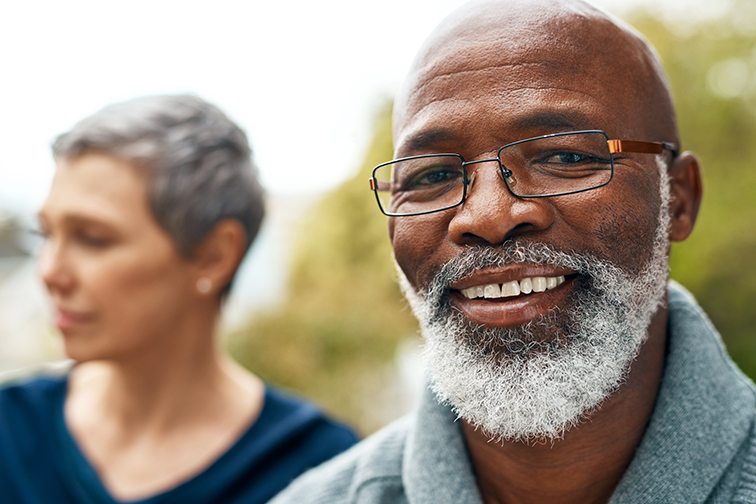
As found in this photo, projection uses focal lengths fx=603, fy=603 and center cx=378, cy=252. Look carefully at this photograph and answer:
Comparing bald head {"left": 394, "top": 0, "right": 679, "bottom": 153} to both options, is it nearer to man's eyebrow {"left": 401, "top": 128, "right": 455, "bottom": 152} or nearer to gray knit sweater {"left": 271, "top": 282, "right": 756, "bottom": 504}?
man's eyebrow {"left": 401, "top": 128, "right": 455, "bottom": 152}

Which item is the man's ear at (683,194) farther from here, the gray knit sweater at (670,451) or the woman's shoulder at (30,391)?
the woman's shoulder at (30,391)

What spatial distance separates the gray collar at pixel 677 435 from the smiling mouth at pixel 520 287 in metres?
0.45

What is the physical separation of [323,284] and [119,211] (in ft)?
18.1

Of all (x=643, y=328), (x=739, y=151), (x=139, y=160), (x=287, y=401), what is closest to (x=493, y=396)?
(x=643, y=328)

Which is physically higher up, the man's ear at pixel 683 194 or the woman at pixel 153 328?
the man's ear at pixel 683 194

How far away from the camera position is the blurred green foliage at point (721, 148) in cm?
699

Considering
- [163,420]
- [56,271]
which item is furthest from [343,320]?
[56,271]

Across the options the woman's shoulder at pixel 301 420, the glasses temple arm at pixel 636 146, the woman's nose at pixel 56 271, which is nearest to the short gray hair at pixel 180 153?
the woman's nose at pixel 56 271

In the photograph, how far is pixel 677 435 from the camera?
1509 mm

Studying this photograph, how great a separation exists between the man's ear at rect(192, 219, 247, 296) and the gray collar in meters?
1.37

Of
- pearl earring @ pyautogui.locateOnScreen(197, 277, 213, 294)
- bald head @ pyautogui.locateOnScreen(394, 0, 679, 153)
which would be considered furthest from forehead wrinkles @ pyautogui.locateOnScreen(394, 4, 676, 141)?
pearl earring @ pyautogui.locateOnScreen(197, 277, 213, 294)

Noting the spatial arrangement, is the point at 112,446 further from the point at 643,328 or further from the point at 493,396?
the point at 643,328

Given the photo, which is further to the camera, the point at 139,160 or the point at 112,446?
the point at 112,446

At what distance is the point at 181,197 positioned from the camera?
2.67 m
